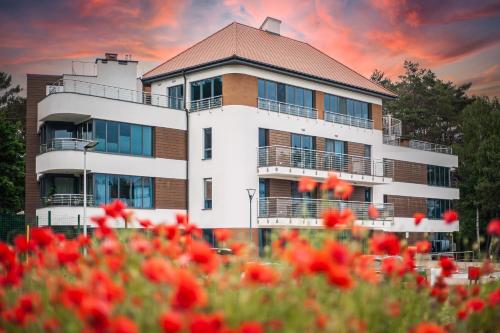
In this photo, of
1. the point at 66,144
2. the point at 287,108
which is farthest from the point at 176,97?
the point at 66,144

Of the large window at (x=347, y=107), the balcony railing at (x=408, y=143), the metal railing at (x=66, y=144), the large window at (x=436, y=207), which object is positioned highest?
the large window at (x=347, y=107)

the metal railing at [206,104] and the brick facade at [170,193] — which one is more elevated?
the metal railing at [206,104]

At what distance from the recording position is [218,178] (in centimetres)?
3188

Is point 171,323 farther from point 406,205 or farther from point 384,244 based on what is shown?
point 406,205

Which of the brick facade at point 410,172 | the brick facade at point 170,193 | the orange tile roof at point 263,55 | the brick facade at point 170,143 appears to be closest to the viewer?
the brick facade at point 170,193

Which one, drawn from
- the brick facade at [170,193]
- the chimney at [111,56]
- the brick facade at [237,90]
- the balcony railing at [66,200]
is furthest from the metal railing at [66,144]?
the brick facade at [237,90]

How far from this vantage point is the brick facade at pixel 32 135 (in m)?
32.7

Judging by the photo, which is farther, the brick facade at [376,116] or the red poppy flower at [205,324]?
the brick facade at [376,116]

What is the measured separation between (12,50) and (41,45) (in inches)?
174

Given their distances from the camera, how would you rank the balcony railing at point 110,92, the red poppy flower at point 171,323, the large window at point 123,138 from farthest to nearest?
the balcony railing at point 110,92
the large window at point 123,138
the red poppy flower at point 171,323

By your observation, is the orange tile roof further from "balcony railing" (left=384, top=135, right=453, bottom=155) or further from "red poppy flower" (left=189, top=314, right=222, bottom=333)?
"red poppy flower" (left=189, top=314, right=222, bottom=333)

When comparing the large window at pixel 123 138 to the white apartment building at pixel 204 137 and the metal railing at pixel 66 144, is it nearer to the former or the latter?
the white apartment building at pixel 204 137

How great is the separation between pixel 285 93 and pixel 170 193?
25.3 ft

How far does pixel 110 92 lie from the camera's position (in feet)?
106
